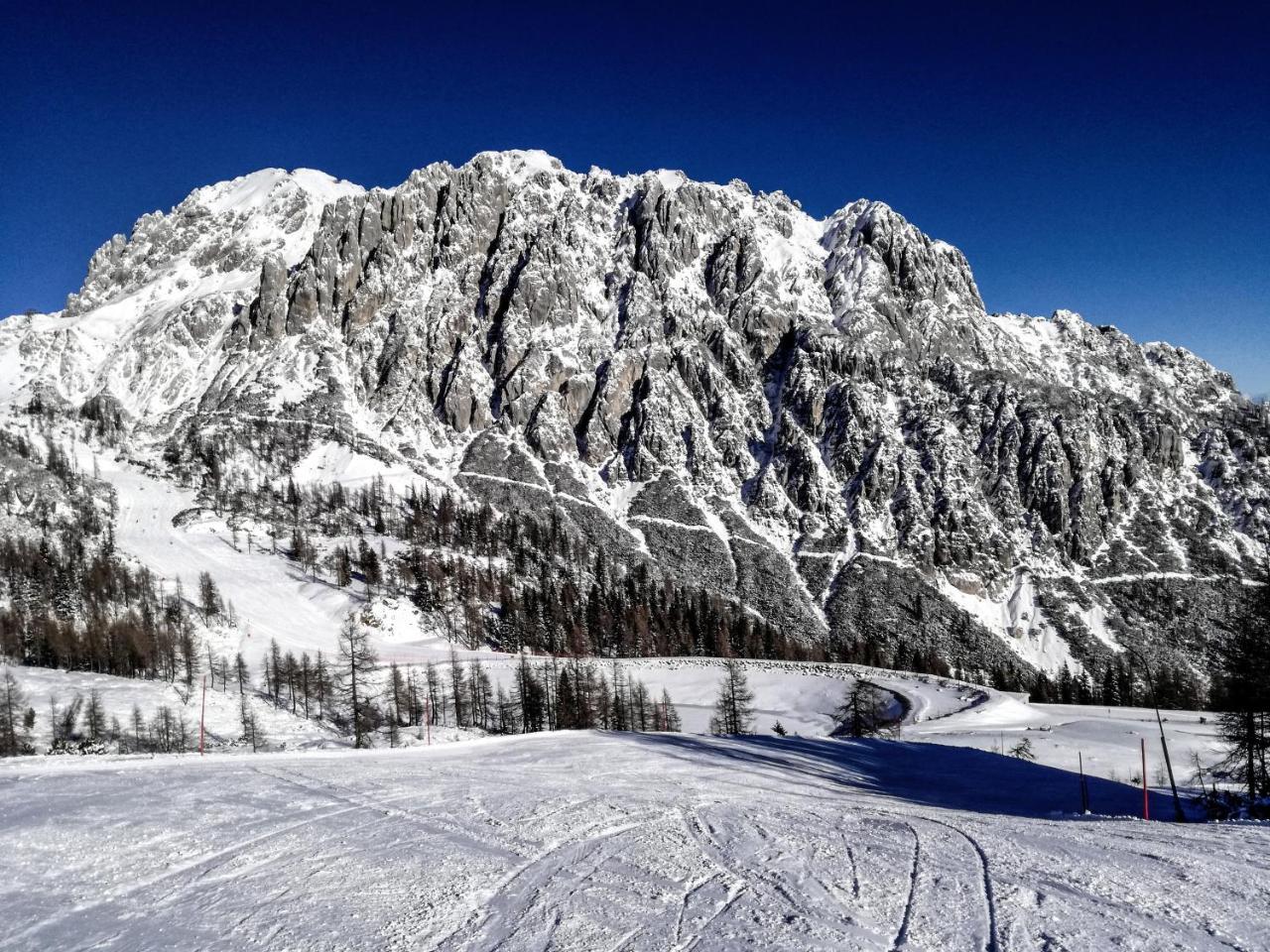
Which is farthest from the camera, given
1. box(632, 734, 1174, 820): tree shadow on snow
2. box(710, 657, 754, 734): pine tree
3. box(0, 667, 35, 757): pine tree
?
box(710, 657, 754, 734): pine tree

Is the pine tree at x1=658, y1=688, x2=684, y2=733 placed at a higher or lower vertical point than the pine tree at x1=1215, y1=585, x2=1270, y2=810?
lower

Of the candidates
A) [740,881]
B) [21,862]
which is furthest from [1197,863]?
[21,862]

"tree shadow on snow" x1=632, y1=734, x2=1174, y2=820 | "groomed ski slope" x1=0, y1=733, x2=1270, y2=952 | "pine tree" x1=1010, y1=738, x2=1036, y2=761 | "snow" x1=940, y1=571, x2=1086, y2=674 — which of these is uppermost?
"groomed ski slope" x1=0, y1=733, x2=1270, y2=952

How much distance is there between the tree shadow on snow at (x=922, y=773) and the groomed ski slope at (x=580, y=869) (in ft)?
5.48

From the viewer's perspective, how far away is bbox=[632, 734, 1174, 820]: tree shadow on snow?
20.7 metres

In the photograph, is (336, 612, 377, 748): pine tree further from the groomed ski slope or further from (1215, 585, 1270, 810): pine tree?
(1215, 585, 1270, 810): pine tree

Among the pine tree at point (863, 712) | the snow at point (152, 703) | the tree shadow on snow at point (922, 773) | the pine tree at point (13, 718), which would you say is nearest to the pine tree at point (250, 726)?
the snow at point (152, 703)

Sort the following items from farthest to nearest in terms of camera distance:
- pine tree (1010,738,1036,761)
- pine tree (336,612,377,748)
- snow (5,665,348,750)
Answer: snow (5,665,348,750), pine tree (336,612,377,748), pine tree (1010,738,1036,761)

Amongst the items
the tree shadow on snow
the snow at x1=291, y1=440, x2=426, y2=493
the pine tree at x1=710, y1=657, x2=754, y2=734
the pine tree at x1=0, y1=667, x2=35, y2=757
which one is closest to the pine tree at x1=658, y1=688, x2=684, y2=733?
the pine tree at x1=710, y1=657, x2=754, y2=734

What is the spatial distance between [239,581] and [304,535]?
21.9 m

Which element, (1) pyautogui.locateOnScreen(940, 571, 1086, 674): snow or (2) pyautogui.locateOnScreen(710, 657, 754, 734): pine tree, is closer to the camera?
(2) pyautogui.locateOnScreen(710, 657, 754, 734): pine tree

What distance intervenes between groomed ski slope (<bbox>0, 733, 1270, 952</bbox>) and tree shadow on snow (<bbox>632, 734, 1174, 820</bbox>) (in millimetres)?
1669

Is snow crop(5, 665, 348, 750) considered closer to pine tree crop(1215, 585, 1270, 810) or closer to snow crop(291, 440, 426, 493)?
pine tree crop(1215, 585, 1270, 810)

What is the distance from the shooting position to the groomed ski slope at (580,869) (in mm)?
8867
